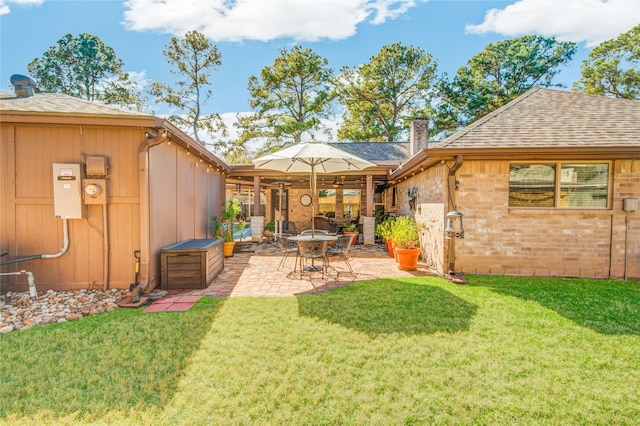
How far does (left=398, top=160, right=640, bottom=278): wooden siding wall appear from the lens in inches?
221

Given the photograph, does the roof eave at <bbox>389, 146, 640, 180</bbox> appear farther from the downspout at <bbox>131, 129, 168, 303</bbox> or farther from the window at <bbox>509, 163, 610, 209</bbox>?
the downspout at <bbox>131, 129, 168, 303</bbox>

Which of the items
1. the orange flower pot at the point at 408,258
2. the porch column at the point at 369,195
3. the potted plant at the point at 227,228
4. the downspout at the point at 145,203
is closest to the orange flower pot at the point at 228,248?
the potted plant at the point at 227,228

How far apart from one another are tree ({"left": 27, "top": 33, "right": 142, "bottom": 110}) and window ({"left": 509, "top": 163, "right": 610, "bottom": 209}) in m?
24.7

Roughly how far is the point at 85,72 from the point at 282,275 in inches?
998

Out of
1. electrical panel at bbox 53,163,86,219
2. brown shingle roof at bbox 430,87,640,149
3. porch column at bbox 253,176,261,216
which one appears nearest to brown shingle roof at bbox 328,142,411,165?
porch column at bbox 253,176,261,216

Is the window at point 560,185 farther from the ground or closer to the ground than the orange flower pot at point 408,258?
farther from the ground

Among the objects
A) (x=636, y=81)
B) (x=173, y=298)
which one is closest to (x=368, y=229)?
(x=173, y=298)

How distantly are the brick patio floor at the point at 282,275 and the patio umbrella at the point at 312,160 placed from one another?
1.06 m

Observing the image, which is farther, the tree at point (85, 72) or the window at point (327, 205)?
the tree at point (85, 72)

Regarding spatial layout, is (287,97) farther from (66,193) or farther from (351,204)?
(66,193)

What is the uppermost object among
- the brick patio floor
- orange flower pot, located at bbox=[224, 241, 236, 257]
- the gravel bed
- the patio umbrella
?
the patio umbrella

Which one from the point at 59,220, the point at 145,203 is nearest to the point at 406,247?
the point at 145,203

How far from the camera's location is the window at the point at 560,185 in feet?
18.6

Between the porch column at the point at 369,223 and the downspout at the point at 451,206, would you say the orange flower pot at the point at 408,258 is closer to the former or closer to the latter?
the downspout at the point at 451,206
